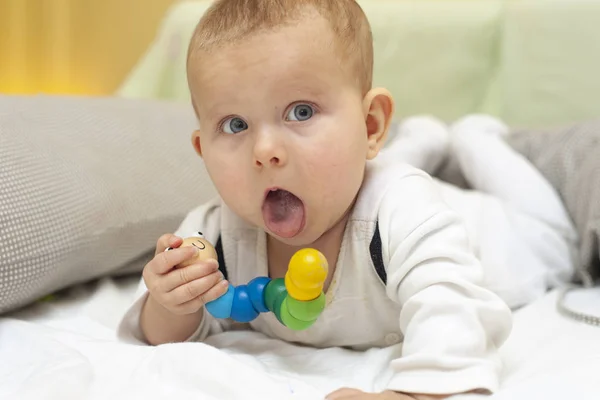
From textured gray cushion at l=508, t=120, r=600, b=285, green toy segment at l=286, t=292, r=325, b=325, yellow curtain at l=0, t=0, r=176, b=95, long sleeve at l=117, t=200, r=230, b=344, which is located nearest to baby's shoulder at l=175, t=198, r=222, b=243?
long sleeve at l=117, t=200, r=230, b=344

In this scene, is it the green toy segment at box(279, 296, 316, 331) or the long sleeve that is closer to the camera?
the green toy segment at box(279, 296, 316, 331)

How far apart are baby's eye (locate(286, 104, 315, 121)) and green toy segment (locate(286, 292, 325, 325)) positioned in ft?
0.57

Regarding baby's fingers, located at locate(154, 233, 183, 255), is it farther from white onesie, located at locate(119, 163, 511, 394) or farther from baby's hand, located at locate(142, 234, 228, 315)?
white onesie, located at locate(119, 163, 511, 394)

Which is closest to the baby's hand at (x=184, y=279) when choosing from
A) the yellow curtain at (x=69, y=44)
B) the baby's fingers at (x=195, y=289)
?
the baby's fingers at (x=195, y=289)

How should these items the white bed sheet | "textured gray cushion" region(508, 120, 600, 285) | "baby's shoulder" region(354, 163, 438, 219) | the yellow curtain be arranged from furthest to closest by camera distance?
the yellow curtain
"textured gray cushion" region(508, 120, 600, 285)
"baby's shoulder" region(354, 163, 438, 219)
the white bed sheet

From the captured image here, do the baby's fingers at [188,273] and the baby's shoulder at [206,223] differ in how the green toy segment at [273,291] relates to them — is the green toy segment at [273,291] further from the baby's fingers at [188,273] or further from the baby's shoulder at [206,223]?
the baby's shoulder at [206,223]

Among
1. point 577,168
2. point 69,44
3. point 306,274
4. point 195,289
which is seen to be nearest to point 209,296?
point 195,289

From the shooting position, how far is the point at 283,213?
27.2 inches

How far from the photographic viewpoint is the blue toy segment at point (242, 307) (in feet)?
2.28

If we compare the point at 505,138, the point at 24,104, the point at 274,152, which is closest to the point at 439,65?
the point at 505,138

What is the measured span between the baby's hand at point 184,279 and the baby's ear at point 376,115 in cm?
22

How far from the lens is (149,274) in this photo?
0.71 metres

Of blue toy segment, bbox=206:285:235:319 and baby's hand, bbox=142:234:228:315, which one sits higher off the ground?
baby's hand, bbox=142:234:228:315

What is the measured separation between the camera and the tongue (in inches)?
26.9
